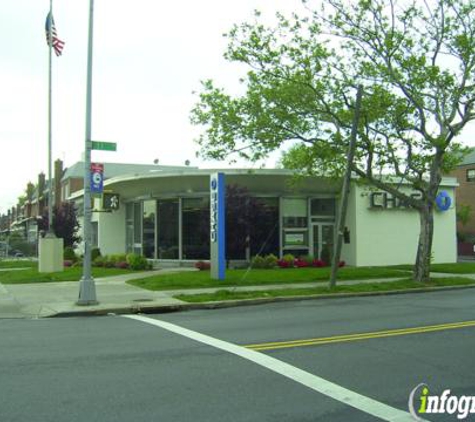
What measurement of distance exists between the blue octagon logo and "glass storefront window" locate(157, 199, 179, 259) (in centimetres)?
1382

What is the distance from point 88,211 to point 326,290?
7.49m

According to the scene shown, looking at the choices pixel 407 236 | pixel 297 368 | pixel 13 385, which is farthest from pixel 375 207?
pixel 13 385

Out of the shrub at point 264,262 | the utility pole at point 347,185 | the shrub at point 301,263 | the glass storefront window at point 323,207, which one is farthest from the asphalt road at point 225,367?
the glass storefront window at point 323,207

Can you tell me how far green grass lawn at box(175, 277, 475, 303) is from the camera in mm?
15258

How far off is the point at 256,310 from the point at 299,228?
15605mm

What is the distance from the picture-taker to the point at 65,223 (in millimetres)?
35750

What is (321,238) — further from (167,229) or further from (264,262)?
(167,229)

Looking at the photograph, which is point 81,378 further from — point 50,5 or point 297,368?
point 50,5

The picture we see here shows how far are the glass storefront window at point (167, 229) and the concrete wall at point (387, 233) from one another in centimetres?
889

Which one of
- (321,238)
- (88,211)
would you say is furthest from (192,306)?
(321,238)

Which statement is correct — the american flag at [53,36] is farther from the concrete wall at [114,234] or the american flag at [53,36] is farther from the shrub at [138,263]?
the shrub at [138,263]

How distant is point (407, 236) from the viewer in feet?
96.0

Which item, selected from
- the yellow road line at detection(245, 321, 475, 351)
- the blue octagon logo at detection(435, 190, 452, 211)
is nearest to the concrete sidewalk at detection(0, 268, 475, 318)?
the yellow road line at detection(245, 321, 475, 351)

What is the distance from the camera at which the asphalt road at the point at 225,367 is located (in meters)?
5.46
